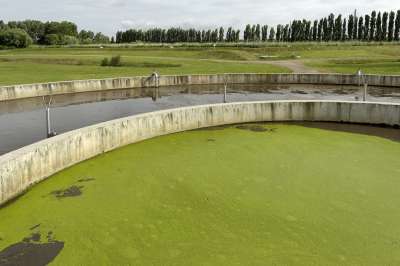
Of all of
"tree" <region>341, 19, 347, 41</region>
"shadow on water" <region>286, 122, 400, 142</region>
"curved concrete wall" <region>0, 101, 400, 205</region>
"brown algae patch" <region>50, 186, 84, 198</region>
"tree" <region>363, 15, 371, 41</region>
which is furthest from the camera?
"tree" <region>341, 19, 347, 41</region>

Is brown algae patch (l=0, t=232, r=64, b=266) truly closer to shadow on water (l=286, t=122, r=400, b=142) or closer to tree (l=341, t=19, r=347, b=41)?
shadow on water (l=286, t=122, r=400, b=142)

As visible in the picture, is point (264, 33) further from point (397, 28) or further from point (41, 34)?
point (41, 34)

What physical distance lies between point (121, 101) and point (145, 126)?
5.77 meters

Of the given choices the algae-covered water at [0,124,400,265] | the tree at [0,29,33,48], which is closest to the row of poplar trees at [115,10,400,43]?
the tree at [0,29,33,48]

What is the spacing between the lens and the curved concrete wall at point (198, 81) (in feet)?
49.2

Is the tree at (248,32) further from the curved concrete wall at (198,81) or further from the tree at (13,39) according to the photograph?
the curved concrete wall at (198,81)

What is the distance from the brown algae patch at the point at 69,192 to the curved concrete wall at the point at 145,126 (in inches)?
19.7

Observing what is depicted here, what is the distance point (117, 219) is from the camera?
4.62 m

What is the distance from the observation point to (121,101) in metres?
14.0

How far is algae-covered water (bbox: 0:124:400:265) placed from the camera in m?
3.90

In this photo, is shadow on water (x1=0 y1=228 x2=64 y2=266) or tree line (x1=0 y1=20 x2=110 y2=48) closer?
shadow on water (x1=0 y1=228 x2=64 y2=266)

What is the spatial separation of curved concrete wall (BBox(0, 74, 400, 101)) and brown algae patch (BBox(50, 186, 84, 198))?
9691 mm

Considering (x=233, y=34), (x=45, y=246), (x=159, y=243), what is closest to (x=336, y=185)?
(x=159, y=243)

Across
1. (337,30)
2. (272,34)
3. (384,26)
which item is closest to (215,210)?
(384,26)
